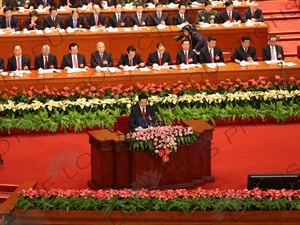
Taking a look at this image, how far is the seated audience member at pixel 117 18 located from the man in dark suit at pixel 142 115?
6351mm

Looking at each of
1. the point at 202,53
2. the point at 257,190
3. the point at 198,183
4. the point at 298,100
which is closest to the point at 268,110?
the point at 298,100

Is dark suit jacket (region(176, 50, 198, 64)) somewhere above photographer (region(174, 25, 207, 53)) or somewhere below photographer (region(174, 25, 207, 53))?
below

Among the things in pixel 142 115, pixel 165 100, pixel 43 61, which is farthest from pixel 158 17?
pixel 142 115

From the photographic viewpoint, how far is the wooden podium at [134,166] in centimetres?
1262

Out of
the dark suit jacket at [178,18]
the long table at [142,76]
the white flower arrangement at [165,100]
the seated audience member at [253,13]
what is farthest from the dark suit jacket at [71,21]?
the white flower arrangement at [165,100]

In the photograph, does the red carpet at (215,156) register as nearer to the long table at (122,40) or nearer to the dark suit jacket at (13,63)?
the dark suit jacket at (13,63)

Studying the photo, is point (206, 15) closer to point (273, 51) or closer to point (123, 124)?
point (273, 51)

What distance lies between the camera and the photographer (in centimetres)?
1806

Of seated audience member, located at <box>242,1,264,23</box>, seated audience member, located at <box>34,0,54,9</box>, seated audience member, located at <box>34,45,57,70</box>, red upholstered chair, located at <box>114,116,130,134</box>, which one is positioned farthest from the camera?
seated audience member, located at <box>34,0,54,9</box>

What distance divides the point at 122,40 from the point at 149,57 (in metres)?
1.72

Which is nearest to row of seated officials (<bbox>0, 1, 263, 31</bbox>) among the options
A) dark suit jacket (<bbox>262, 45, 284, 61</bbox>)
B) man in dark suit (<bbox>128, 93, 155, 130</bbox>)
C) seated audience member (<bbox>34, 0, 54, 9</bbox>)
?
seated audience member (<bbox>34, 0, 54, 9</bbox>)

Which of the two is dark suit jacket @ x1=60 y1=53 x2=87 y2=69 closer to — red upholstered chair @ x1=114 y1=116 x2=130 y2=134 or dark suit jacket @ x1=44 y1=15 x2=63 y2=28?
dark suit jacket @ x1=44 y1=15 x2=63 y2=28

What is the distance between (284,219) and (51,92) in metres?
6.08

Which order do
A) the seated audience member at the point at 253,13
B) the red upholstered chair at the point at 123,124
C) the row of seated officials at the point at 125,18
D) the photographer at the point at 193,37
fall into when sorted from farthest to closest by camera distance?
the seated audience member at the point at 253,13 → the row of seated officials at the point at 125,18 → the photographer at the point at 193,37 → the red upholstered chair at the point at 123,124
